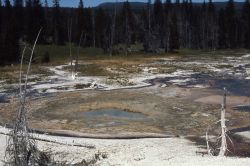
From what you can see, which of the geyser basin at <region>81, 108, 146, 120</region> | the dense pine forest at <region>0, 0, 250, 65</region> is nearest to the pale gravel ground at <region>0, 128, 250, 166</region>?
the geyser basin at <region>81, 108, 146, 120</region>

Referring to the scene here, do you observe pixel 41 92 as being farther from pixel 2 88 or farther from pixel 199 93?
pixel 199 93

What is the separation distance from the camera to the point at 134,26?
9519cm

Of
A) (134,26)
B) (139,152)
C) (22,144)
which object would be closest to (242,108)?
(139,152)

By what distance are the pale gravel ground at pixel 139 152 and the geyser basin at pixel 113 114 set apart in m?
Result: 4.84

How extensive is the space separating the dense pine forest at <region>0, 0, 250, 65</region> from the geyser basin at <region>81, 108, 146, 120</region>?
46551 millimetres

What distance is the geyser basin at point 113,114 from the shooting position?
77.9 feet

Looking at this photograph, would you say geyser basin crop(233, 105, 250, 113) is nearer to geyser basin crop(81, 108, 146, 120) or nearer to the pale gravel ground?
geyser basin crop(81, 108, 146, 120)

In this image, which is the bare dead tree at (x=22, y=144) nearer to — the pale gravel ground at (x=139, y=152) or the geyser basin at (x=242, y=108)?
the pale gravel ground at (x=139, y=152)

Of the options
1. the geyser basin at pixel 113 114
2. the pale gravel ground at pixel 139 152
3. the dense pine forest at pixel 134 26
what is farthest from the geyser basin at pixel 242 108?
the dense pine forest at pixel 134 26

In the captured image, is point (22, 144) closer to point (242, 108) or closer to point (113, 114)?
point (113, 114)

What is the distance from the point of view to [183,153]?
1616 centimetres

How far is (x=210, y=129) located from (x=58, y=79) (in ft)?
64.4

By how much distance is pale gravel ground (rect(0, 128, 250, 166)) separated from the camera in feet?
46.1

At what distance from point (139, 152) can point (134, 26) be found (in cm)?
7959
